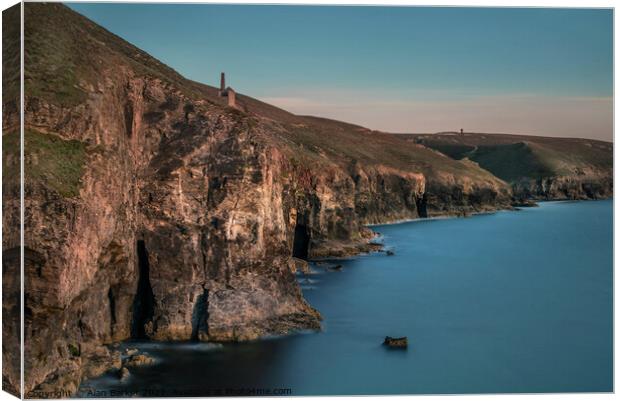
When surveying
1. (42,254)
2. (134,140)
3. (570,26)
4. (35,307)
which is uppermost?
(570,26)

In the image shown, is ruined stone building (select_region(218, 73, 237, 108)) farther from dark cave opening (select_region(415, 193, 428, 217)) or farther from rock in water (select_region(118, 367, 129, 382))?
dark cave opening (select_region(415, 193, 428, 217))

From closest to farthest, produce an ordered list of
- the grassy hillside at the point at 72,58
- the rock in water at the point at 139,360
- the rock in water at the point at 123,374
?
the rock in water at the point at 123,374, the rock in water at the point at 139,360, the grassy hillside at the point at 72,58

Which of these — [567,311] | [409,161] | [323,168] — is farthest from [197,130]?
[409,161]

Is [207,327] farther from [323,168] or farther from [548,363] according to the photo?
[323,168]

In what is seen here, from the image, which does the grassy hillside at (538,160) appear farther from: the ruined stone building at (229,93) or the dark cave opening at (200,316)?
the dark cave opening at (200,316)

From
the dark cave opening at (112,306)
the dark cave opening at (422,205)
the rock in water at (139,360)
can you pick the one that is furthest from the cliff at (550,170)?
the rock in water at (139,360)

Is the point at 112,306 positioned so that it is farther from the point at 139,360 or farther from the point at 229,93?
the point at 229,93
